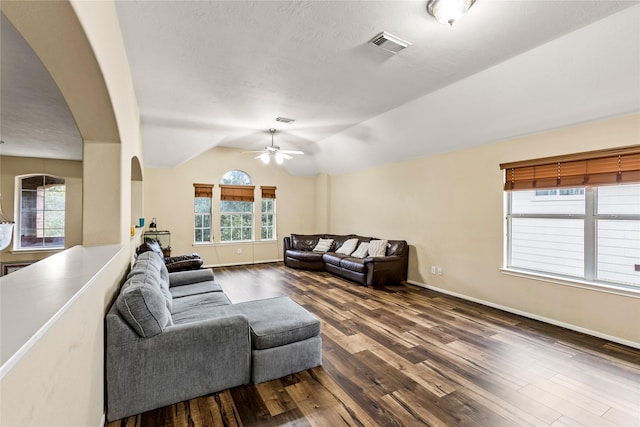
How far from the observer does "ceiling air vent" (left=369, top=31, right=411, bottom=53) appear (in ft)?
8.05

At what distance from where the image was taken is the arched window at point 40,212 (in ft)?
19.5

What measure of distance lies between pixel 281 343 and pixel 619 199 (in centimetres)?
388

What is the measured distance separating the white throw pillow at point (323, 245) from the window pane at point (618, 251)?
4.86 meters

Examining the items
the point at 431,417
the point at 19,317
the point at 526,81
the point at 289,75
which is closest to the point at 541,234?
the point at 526,81

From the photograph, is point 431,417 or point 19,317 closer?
point 19,317

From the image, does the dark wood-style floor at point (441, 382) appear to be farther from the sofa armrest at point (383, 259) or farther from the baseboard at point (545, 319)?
the sofa armrest at point (383, 259)

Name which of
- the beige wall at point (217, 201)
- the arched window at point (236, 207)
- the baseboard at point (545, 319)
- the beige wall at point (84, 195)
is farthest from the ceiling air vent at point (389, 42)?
the arched window at point (236, 207)

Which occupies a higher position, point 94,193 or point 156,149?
point 156,149

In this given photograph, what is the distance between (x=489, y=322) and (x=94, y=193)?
14.5ft

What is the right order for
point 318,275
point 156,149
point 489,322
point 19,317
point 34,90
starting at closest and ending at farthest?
point 19,317 < point 34,90 < point 489,322 < point 156,149 < point 318,275

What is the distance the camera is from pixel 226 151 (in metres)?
7.21

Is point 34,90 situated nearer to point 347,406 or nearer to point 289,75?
point 289,75

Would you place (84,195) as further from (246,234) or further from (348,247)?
(246,234)

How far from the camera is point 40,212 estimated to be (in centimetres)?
610
